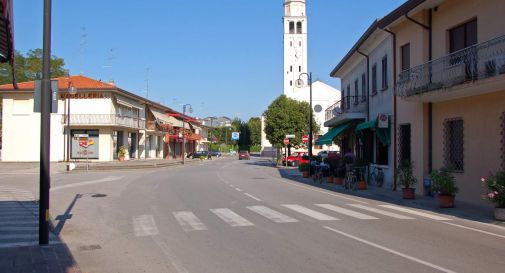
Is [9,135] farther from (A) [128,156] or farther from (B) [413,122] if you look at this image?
(B) [413,122]

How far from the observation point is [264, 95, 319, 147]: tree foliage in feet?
202

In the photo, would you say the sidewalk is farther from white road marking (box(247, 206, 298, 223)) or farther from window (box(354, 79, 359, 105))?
window (box(354, 79, 359, 105))

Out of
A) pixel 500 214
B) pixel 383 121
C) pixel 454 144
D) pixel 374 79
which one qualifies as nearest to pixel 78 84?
pixel 374 79

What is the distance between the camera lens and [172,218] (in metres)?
13.1

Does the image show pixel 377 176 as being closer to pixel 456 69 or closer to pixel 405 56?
pixel 405 56

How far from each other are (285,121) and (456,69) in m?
45.1

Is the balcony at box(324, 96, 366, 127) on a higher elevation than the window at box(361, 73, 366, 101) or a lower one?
lower

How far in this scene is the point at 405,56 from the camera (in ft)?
72.1

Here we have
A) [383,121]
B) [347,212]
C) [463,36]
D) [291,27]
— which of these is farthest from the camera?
[291,27]

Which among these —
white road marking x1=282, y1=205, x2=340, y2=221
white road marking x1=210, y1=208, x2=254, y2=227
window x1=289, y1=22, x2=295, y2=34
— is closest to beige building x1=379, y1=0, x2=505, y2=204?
white road marking x1=282, y1=205, x2=340, y2=221

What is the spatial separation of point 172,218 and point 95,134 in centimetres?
4558

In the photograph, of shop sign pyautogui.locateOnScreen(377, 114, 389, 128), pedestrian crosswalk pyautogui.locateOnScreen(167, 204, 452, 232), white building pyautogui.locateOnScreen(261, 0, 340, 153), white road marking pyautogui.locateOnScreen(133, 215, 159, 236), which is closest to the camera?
white road marking pyautogui.locateOnScreen(133, 215, 159, 236)

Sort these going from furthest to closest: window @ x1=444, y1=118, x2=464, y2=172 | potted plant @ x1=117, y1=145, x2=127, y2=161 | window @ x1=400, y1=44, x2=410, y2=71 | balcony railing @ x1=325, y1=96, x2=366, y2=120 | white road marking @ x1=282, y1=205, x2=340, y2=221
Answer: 1. potted plant @ x1=117, y1=145, x2=127, y2=161
2. balcony railing @ x1=325, y1=96, x2=366, y2=120
3. window @ x1=400, y1=44, x2=410, y2=71
4. window @ x1=444, y1=118, x2=464, y2=172
5. white road marking @ x1=282, y1=205, x2=340, y2=221

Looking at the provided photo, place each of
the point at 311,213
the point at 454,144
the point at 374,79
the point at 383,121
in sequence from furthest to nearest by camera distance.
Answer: the point at 374,79 → the point at 383,121 → the point at 454,144 → the point at 311,213
